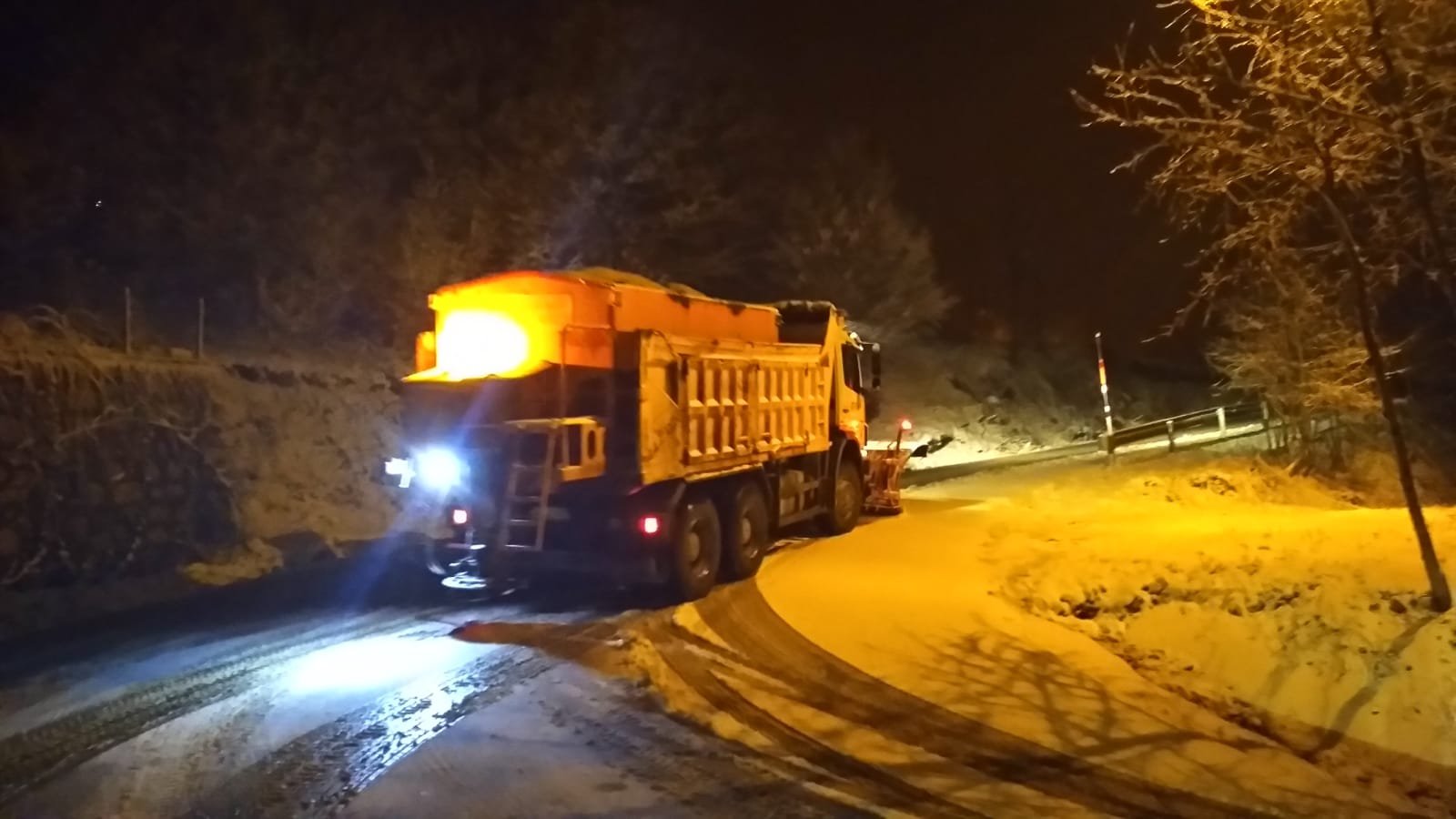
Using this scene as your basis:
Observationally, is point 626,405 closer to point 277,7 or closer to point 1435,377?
point 277,7

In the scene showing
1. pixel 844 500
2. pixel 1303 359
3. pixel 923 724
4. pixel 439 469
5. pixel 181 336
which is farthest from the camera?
pixel 1303 359

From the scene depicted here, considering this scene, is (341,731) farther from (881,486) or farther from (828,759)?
(881,486)

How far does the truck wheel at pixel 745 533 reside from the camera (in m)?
12.7

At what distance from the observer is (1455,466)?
2305 cm

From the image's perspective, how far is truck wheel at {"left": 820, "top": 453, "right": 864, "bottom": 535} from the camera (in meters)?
16.2

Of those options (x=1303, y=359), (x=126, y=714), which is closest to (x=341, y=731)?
(x=126, y=714)

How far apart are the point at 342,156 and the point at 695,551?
1428 centimetres

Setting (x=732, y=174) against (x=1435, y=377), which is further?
(x=732, y=174)

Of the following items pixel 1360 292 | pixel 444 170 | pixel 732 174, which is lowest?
pixel 1360 292

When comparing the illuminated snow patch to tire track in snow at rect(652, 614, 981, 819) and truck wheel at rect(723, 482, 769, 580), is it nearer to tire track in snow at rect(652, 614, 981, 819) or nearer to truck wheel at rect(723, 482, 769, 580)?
tire track in snow at rect(652, 614, 981, 819)

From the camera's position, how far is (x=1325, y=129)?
32.8ft

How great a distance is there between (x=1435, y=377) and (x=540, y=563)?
68.4 feet

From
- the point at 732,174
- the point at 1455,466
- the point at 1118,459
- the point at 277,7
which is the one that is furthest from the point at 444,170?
the point at 1455,466

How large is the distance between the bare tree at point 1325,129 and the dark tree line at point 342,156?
16151 mm
